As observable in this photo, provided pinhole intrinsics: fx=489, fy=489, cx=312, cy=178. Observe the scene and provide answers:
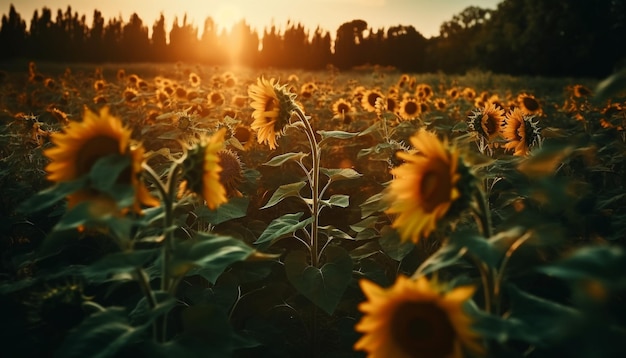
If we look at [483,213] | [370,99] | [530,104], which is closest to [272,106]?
[483,213]

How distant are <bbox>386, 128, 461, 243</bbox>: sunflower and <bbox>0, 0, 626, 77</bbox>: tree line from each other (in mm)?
25233

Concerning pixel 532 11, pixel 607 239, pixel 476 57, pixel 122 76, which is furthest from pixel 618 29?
pixel 607 239

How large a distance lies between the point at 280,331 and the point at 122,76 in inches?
398

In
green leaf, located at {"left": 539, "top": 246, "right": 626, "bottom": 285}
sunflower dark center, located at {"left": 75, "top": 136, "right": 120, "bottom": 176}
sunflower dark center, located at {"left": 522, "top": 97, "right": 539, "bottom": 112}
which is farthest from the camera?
sunflower dark center, located at {"left": 522, "top": 97, "right": 539, "bottom": 112}

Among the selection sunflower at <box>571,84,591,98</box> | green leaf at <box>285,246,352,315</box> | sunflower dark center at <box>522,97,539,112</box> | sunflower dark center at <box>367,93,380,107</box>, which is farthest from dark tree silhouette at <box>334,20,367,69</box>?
green leaf at <box>285,246,352,315</box>

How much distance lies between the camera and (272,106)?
2.34m

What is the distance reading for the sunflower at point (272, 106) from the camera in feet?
7.37

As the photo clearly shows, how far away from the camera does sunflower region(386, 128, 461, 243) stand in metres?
1.10

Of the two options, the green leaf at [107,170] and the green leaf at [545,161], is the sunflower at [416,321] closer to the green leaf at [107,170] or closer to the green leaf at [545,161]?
the green leaf at [545,161]

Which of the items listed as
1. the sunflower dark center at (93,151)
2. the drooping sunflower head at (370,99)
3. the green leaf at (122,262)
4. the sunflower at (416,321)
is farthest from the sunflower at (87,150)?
the drooping sunflower head at (370,99)

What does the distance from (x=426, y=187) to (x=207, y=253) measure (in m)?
0.54

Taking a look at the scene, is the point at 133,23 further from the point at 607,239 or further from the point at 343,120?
the point at 607,239

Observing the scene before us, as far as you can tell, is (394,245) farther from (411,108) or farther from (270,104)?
(411,108)

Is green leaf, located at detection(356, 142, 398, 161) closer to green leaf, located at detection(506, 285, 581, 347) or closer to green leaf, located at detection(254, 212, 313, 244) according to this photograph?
green leaf, located at detection(254, 212, 313, 244)
